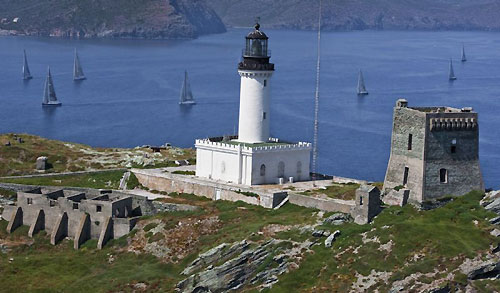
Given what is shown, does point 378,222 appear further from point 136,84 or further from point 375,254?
point 136,84

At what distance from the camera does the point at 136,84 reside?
18325 cm

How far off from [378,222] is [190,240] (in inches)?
380

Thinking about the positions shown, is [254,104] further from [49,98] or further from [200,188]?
[49,98]

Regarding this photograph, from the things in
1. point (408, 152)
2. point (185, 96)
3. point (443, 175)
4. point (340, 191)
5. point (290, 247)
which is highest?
point (408, 152)

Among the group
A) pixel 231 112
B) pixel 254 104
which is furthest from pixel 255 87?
pixel 231 112

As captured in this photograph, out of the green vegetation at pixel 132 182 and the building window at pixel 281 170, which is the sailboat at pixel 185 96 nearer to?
the green vegetation at pixel 132 182

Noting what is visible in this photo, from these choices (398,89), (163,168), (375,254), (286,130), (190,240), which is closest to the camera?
(375,254)

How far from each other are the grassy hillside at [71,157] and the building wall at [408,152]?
18753 mm

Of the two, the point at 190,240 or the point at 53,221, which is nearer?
the point at 190,240

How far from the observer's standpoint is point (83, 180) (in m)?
63.5

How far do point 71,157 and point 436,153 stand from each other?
26.3m

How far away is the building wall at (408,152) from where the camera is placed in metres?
50.1

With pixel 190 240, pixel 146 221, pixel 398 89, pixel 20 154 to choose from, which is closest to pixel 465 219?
pixel 190 240

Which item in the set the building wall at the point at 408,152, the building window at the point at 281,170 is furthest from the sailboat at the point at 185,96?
the building wall at the point at 408,152
